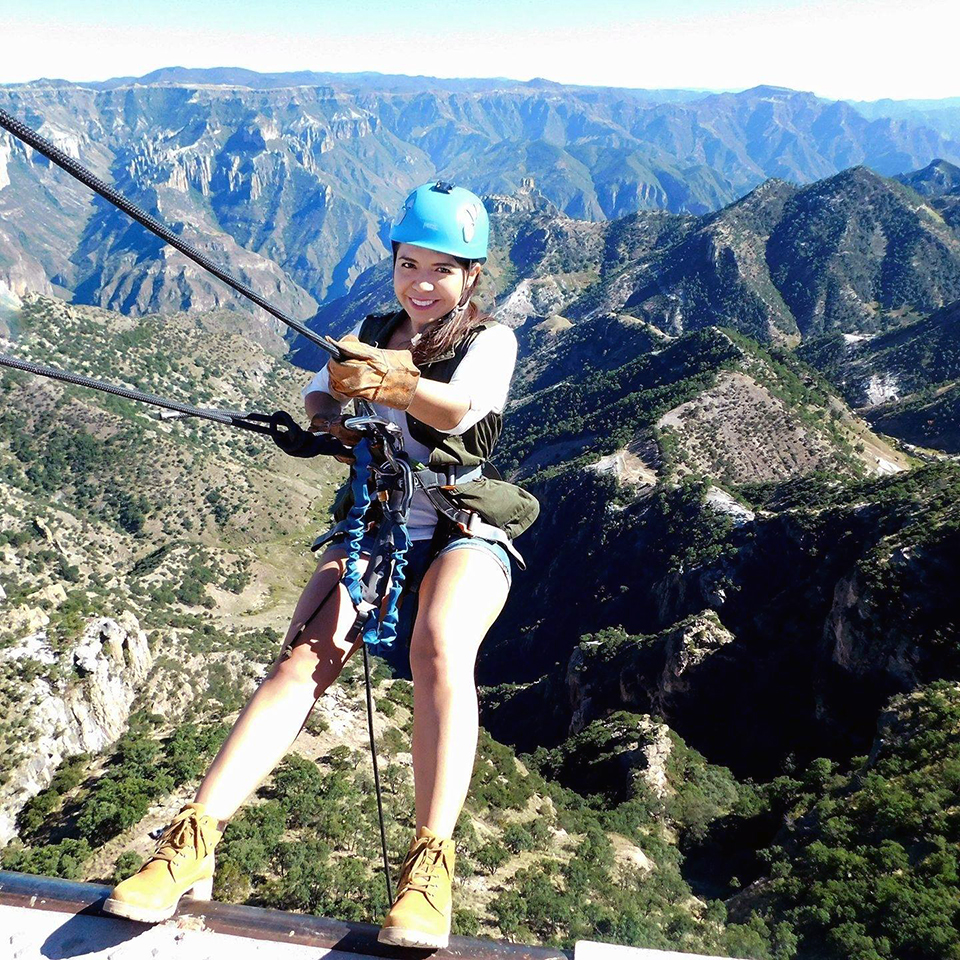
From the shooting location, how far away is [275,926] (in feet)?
11.8

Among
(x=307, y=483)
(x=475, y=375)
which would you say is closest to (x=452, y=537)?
(x=475, y=375)

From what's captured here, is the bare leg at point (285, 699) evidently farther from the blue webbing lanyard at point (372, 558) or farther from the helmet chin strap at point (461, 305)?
the helmet chin strap at point (461, 305)

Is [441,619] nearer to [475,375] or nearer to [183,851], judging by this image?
[475,375]

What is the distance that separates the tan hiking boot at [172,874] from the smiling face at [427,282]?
321 centimetres

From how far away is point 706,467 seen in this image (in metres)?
73.5

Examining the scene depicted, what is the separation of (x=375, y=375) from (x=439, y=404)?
42 centimetres

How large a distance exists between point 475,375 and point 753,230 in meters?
213

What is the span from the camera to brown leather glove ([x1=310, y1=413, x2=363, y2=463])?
4664 millimetres

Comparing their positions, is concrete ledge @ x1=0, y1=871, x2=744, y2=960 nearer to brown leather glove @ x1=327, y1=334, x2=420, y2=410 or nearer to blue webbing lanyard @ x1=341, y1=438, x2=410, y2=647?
blue webbing lanyard @ x1=341, y1=438, x2=410, y2=647

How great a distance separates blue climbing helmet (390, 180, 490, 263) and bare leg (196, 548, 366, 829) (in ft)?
6.94

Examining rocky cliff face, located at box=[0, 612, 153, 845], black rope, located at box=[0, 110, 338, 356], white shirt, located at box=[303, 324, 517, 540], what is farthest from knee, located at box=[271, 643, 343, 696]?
rocky cliff face, located at box=[0, 612, 153, 845]

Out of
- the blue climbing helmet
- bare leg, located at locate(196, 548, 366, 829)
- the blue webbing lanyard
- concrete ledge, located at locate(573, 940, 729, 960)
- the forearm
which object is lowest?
concrete ledge, located at locate(573, 940, 729, 960)

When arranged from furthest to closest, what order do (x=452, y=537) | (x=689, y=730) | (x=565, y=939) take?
(x=689, y=730)
(x=565, y=939)
(x=452, y=537)

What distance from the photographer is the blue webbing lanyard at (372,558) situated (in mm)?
4512
